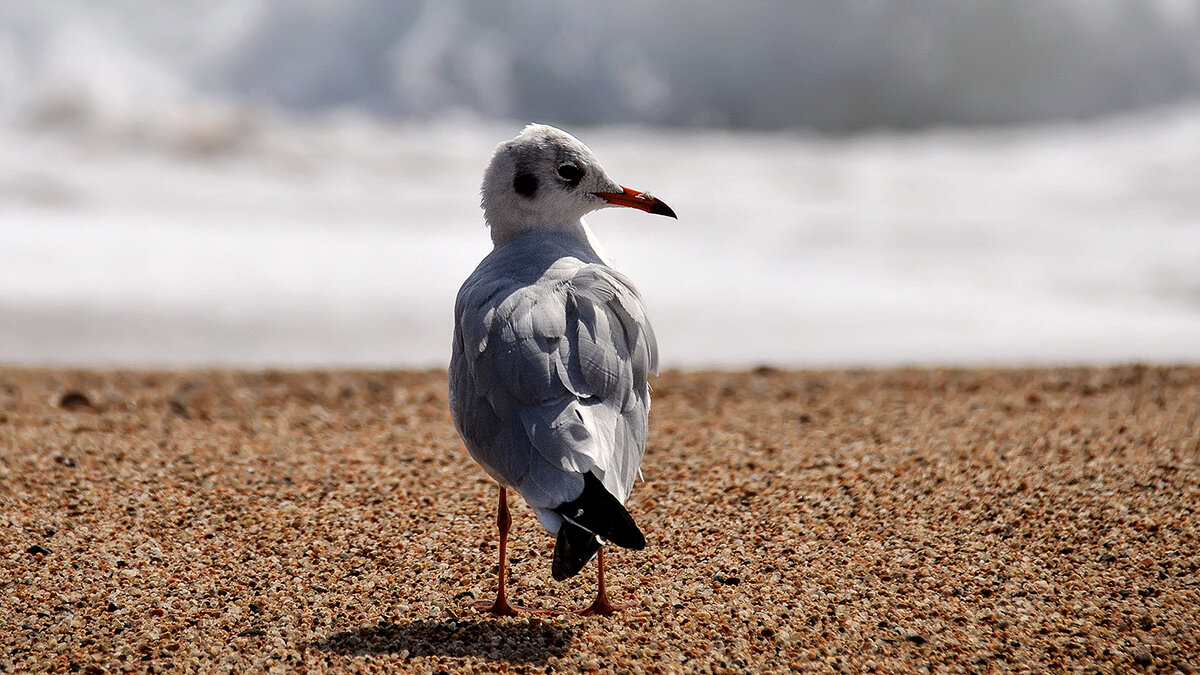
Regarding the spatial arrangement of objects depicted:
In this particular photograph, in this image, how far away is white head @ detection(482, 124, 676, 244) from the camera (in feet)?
11.8

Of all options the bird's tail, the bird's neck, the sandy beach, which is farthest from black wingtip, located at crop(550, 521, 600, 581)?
the bird's neck

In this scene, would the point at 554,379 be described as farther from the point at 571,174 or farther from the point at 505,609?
the point at 571,174

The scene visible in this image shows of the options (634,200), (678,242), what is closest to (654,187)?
(678,242)

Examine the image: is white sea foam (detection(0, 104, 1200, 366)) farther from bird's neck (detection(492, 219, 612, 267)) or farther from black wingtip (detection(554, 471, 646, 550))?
black wingtip (detection(554, 471, 646, 550))

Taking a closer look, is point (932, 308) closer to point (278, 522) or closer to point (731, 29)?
point (278, 522)

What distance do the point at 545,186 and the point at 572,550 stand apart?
4.66 ft

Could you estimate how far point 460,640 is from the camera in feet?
9.68

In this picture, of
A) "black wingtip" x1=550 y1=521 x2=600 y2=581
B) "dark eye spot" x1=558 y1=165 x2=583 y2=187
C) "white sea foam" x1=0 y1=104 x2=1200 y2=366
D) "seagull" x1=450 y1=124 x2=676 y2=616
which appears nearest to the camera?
"black wingtip" x1=550 y1=521 x2=600 y2=581

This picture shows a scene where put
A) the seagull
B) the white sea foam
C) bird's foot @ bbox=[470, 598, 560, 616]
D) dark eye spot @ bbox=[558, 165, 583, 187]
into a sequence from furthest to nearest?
the white sea foam < dark eye spot @ bbox=[558, 165, 583, 187] < bird's foot @ bbox=[470, 598, 560, 616] < the seagull

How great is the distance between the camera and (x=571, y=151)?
3584 millimetres

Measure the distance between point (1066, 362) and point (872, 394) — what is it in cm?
175

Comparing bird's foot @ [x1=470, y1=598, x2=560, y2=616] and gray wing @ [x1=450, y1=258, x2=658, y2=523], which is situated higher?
gray wing @ [x1=450, y1=258, x2=658, y2=523]

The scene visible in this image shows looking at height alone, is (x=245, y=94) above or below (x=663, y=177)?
above

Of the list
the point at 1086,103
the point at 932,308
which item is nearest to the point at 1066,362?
the point at 932,308
